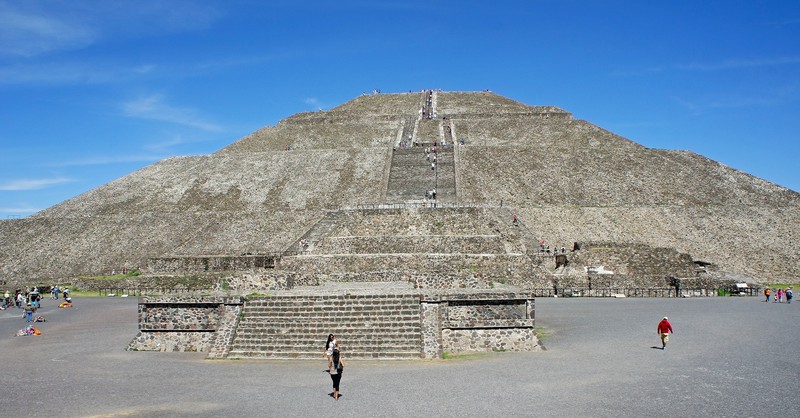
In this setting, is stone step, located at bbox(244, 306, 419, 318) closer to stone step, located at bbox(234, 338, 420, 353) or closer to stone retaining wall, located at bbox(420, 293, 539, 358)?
stone retaining wall, located at bbox(420, 293, 539, 358)

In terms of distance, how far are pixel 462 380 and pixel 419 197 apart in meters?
27.7

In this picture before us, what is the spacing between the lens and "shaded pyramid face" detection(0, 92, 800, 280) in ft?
110

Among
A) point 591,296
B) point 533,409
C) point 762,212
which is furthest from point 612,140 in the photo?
point 533,409

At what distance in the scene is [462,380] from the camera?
11.0 metres

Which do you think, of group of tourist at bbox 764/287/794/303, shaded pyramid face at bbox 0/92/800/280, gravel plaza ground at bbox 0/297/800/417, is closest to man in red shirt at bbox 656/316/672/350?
gravel plaza ground at bbox 0/297/800/417

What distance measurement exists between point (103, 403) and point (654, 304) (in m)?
17.7

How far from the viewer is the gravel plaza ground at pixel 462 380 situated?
30.1 ft

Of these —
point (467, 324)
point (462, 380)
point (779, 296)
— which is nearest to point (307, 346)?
point (467, 324)

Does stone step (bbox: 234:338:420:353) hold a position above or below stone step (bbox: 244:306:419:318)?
below

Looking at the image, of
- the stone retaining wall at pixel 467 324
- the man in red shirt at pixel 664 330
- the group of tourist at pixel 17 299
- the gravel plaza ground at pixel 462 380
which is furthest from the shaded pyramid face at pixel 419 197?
the man in red shirt at pixel 664 330

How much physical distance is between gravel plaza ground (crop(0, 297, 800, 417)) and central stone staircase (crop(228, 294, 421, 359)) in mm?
367

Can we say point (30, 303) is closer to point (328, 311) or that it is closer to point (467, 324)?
point (328, 311)

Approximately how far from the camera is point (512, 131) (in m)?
52.5

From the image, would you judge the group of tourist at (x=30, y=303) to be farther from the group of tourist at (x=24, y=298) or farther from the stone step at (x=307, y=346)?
the stone step at (x=307, y=346)
